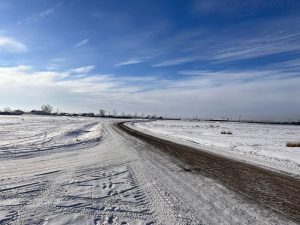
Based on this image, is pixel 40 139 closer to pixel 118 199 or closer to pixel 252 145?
pixel 118 199

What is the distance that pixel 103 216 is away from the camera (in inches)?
144

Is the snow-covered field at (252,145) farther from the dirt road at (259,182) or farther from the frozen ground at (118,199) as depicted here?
the frozen ground at (118,199)

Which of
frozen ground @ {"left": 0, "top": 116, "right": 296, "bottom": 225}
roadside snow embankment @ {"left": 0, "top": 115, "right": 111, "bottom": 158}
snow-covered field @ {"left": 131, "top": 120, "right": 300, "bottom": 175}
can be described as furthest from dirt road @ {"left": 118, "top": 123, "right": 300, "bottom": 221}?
roadside snow embankment @ {"left": 0, "top": 115, "right": 111, "bottom": 158}

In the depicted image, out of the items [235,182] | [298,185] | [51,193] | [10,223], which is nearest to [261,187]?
[235,182]

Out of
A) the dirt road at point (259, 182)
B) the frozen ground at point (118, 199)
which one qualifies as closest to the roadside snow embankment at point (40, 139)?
the frozen ground at point (118, 199)

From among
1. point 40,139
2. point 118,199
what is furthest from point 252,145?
point 40,139

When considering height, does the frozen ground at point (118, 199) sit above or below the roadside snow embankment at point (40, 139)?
above

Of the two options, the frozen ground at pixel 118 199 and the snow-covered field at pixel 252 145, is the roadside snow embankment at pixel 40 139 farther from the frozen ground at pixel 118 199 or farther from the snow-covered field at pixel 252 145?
the snow-covered field at pixel 252 145

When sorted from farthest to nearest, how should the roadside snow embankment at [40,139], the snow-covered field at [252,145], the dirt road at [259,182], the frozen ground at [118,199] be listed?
the roadside snow embankment at [40,139], the snow-covered field at [252,145], the dirt road at [259,182], the frozen ground at [118,199]

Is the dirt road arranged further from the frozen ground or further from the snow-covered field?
the snow-covered field

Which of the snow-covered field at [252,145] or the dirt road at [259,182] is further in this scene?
the snow-covered field at [252,145]

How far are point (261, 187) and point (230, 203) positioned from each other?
1.67 metres

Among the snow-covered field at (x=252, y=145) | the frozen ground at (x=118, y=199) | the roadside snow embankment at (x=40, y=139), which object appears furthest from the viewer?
the roadside snow embankment at (x=40, y=139)

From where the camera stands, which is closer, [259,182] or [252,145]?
[259,182]
